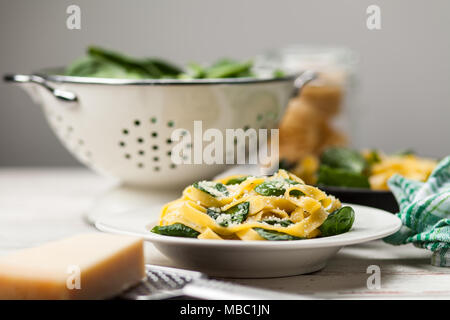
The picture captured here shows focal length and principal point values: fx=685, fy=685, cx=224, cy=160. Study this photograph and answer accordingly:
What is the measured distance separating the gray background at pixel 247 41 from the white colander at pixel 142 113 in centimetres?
133

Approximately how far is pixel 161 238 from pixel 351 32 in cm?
201

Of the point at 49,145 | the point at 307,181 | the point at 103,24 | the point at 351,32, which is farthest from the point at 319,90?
the point at 49,145

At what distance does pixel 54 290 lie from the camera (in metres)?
0.75

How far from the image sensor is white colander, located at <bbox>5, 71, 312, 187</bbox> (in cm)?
130

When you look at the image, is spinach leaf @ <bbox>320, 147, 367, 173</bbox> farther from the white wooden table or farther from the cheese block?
the cheese block

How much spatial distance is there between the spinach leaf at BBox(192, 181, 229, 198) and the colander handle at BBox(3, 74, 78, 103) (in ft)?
1.41

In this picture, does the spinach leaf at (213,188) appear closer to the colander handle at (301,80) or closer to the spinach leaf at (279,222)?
the spinach leaf at (279,222)

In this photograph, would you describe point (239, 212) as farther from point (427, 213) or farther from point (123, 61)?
point (123, 61)

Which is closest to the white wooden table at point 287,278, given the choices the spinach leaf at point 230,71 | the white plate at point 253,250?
the white plate at point 253,250

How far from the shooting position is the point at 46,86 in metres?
1.33

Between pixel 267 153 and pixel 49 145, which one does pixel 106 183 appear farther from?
pixel 49 145

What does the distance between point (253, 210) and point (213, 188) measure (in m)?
0.09

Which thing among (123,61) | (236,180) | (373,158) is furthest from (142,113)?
(373,158)

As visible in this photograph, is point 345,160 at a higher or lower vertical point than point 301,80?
lower
